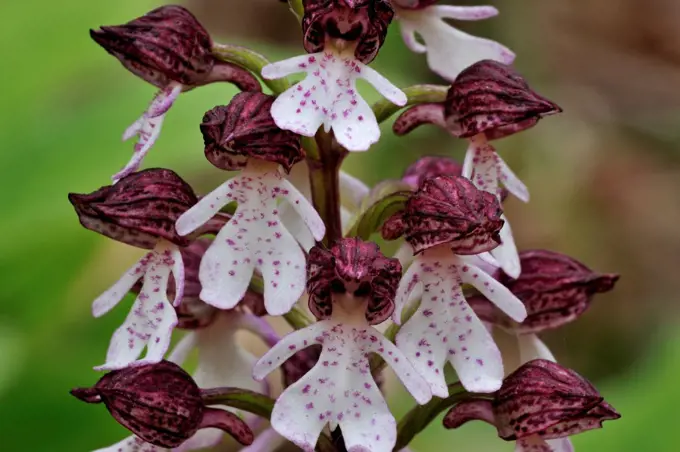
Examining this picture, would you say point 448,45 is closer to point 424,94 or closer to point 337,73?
point 424,94

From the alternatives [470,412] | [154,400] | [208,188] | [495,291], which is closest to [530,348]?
[470,412]

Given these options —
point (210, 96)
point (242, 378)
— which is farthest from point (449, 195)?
point (210, 96)

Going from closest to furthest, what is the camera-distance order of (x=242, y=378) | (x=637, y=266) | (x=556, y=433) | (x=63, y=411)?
(x=556, y=433)
(x=242, y=378)
(x=63, y=411)
(x=637, y=266)

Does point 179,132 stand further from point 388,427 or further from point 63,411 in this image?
point 388,427

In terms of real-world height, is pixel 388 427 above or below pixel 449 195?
below

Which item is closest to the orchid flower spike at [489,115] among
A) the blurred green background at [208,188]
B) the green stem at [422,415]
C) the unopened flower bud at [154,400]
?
the green stem at [422,415]

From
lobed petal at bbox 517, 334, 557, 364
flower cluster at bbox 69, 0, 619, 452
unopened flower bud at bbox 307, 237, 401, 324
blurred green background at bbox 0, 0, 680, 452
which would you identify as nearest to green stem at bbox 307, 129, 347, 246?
flower cluster at bbox 69, 0, 619, 452

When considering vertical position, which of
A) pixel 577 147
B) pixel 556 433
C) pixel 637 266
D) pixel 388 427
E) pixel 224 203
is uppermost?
pixel 224 203
